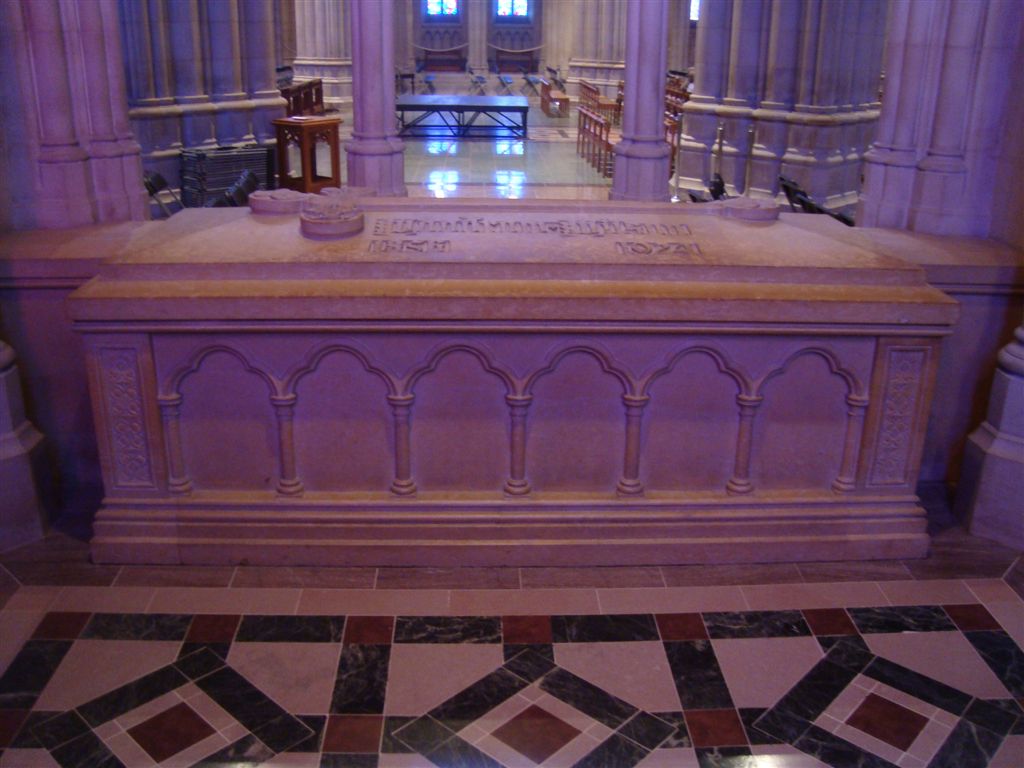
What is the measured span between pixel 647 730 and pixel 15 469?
2.60 m

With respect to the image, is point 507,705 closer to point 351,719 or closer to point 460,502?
point 351,719

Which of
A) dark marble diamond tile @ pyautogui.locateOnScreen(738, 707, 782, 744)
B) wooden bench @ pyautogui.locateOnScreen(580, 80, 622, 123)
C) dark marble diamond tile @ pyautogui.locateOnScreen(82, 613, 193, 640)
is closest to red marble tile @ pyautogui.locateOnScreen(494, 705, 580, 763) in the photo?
dark marble diamond tile @ pyautogui.locateOnScreen(738, 707, 782, 744)

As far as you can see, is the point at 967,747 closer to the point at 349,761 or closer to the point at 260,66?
the point at 349,761

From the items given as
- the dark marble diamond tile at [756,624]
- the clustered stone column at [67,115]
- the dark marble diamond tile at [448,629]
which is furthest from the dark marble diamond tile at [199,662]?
the clustered stone column at [67,115]

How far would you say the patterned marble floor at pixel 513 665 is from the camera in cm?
288

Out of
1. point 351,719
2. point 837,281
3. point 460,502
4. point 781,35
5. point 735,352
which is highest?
point 781,35

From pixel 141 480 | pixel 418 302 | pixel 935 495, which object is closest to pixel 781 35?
pixel 935 495

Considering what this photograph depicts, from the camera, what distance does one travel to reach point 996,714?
120 inches

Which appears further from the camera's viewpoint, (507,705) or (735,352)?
(735,352)

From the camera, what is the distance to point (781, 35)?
9211mm

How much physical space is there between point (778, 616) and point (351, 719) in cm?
153

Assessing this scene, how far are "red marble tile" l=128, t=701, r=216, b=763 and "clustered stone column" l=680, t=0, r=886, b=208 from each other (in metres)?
7.72

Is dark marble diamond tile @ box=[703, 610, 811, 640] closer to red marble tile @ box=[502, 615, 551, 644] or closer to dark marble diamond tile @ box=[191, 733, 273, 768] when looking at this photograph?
red marble tile @ box=[502, 615, 551, 644]

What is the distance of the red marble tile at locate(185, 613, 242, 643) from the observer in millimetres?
3357
